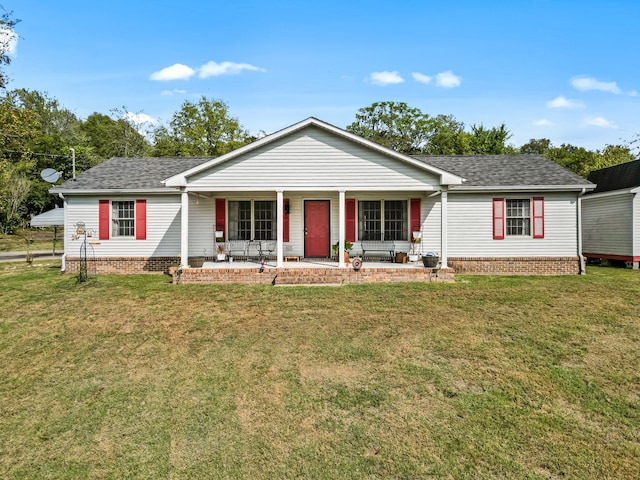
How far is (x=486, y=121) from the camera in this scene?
31.4 m

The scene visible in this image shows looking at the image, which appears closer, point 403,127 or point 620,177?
point 620,177

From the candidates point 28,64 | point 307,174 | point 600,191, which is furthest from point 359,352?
point 28,64

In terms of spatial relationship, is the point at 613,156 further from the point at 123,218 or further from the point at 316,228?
the point at 123,218

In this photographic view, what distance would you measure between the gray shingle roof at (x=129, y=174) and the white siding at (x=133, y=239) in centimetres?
41

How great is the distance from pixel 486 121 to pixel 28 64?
3076 cm

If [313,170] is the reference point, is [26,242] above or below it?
below

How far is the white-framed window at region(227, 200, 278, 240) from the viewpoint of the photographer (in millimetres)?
13938

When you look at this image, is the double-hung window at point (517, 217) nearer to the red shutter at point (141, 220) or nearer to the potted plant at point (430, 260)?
the potted plant at point (430, 260)

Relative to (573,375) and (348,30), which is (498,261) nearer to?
(573,375)

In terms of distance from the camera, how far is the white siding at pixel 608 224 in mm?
14508

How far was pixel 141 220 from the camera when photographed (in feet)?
44.1

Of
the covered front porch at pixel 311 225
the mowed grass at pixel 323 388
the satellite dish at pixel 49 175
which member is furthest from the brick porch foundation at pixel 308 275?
the satellite dish at pixel 49 175

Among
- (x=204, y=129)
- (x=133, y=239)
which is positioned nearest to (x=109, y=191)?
(x=133, y=239)

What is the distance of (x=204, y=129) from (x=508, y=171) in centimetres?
3049
